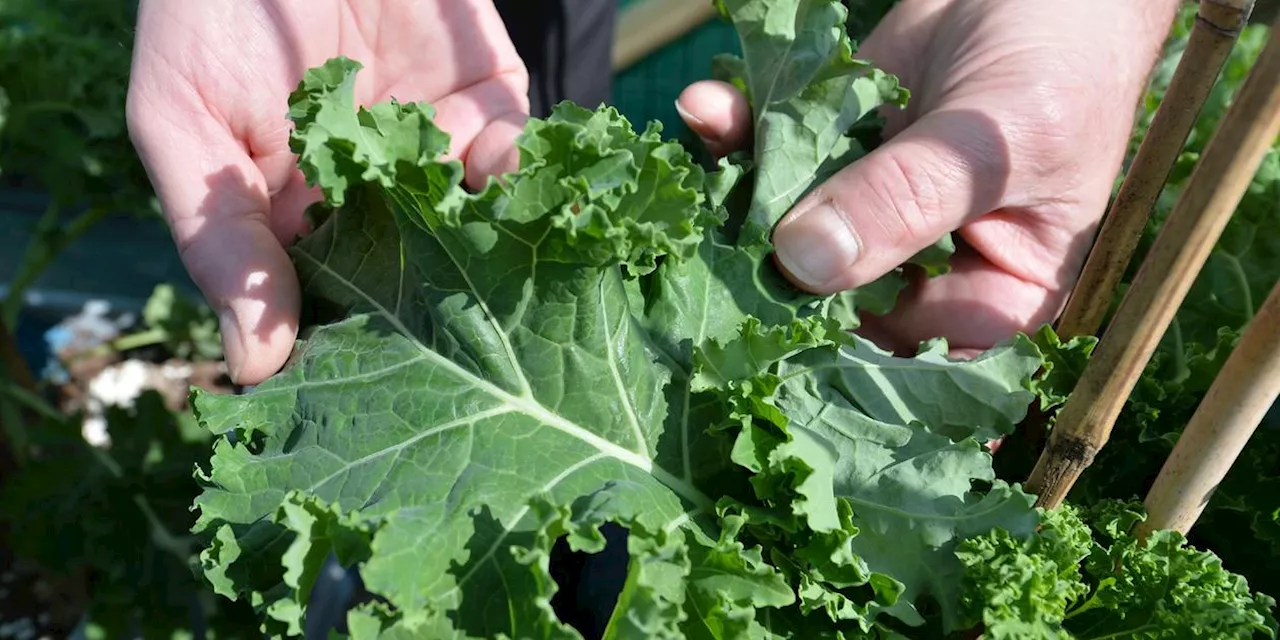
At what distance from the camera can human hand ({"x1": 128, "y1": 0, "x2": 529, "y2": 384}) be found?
2.41 m

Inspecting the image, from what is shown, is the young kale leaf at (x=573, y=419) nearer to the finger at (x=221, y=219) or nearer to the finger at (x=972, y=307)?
the finger at (x=221, y=219)

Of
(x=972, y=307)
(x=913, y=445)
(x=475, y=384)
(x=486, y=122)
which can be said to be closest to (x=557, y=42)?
(x=486, y=122)

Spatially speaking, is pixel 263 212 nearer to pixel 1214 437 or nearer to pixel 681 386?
pixel 681 386

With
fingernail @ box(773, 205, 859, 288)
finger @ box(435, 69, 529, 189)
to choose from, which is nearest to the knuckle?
fingernail @ box(773, 205, 859, 288)

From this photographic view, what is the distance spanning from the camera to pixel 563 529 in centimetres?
173

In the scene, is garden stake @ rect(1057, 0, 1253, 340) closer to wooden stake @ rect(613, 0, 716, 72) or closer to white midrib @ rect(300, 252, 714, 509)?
white midrib @ rect(300, 252, 714, 509)

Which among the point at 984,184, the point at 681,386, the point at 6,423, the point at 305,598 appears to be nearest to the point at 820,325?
the point at 681,386

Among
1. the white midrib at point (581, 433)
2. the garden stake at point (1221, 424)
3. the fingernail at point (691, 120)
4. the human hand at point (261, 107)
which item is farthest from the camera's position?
the fingernail at point (691, 120)

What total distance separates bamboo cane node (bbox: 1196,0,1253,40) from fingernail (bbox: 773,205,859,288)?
2.72 feet

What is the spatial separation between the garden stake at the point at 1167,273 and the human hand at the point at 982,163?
0.69 metres

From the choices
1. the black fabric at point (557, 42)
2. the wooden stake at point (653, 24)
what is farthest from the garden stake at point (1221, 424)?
the wooden stake at point (653, 24)

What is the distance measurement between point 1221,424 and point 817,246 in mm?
914

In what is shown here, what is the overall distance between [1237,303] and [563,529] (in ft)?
6.67

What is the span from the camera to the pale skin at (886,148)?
2.39m
